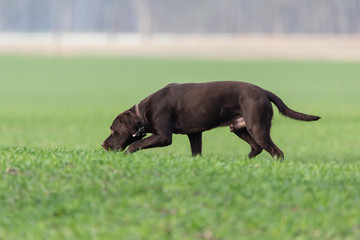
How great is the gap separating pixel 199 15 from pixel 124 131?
140 metres

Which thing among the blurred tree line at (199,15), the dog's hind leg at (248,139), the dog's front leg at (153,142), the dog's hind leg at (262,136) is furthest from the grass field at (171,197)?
the blurred tree line at (199,15)

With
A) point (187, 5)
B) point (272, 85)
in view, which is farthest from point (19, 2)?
point (272, 85)

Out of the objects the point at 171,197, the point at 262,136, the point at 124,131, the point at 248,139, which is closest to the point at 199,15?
the point at 248,139

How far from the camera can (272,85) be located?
5034 cm

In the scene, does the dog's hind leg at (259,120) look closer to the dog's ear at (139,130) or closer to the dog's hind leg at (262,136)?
the dog's hind leg at (262,136)

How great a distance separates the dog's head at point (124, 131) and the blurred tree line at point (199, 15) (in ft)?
330

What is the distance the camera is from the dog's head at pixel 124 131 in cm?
1082

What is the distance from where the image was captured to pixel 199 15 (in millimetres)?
149000

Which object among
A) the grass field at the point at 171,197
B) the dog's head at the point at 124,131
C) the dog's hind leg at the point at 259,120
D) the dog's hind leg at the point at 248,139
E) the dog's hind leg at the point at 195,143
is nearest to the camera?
the grass field at the point at 171,197

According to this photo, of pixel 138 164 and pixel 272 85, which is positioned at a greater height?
pixel 138 164

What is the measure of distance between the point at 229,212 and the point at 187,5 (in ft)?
467

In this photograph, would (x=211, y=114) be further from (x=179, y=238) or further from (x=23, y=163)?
(x=179, y=238)

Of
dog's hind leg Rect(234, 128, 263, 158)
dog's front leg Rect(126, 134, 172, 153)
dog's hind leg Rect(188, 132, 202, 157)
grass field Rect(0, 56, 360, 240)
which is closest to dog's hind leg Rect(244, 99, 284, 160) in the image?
grass field Rect(0, 56, 360, 240)

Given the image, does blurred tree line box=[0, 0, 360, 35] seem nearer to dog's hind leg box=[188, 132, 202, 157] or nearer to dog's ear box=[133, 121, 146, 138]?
dog's hind leg box=[188, 132, 202, 157]
